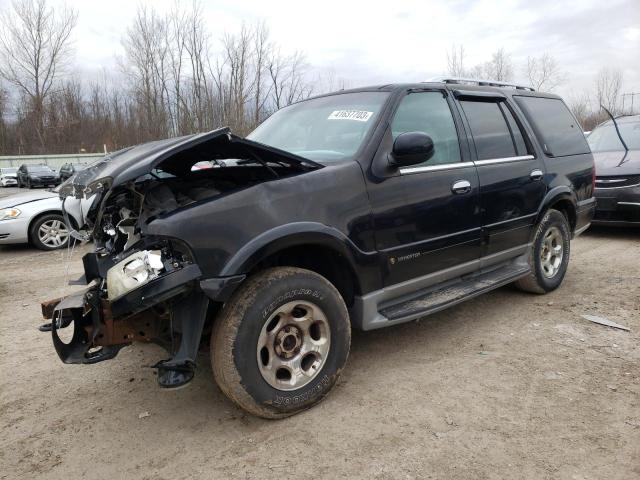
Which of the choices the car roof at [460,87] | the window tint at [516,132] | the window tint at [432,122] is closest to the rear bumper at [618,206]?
the car roof at [460,87]

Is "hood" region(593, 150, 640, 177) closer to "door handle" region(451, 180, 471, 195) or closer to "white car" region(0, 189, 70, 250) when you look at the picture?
"door handle" region(451, 180, 471, 195)

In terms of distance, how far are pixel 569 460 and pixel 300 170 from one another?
208cm

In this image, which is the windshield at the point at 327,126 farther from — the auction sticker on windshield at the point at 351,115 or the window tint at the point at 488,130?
the window tint at the point at 488,130

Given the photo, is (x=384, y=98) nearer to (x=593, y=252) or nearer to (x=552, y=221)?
(x=552, y=221)

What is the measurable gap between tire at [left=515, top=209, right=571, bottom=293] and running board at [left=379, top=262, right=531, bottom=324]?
242 millimetres

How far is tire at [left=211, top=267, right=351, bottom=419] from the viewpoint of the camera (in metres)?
2.52

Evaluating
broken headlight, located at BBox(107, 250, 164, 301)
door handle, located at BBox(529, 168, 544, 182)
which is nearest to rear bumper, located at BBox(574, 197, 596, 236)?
door handle, located at BBox(529, 168, 544, 182)

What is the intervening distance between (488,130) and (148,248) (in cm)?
295

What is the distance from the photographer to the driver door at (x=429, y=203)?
3152 millimetres

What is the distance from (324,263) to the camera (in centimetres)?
311

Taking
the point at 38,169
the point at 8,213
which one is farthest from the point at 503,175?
the point at 38,169

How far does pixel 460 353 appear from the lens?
3559mm

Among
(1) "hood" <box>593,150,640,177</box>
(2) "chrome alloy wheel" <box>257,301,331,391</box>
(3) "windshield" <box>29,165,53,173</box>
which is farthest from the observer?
(3) "windshield" <box>29,165,53,173</box>

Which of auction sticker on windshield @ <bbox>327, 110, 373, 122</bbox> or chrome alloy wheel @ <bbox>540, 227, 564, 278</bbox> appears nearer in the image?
auction sticker on windshield @ <bbox>327, 110, 373, 122</bbox>
